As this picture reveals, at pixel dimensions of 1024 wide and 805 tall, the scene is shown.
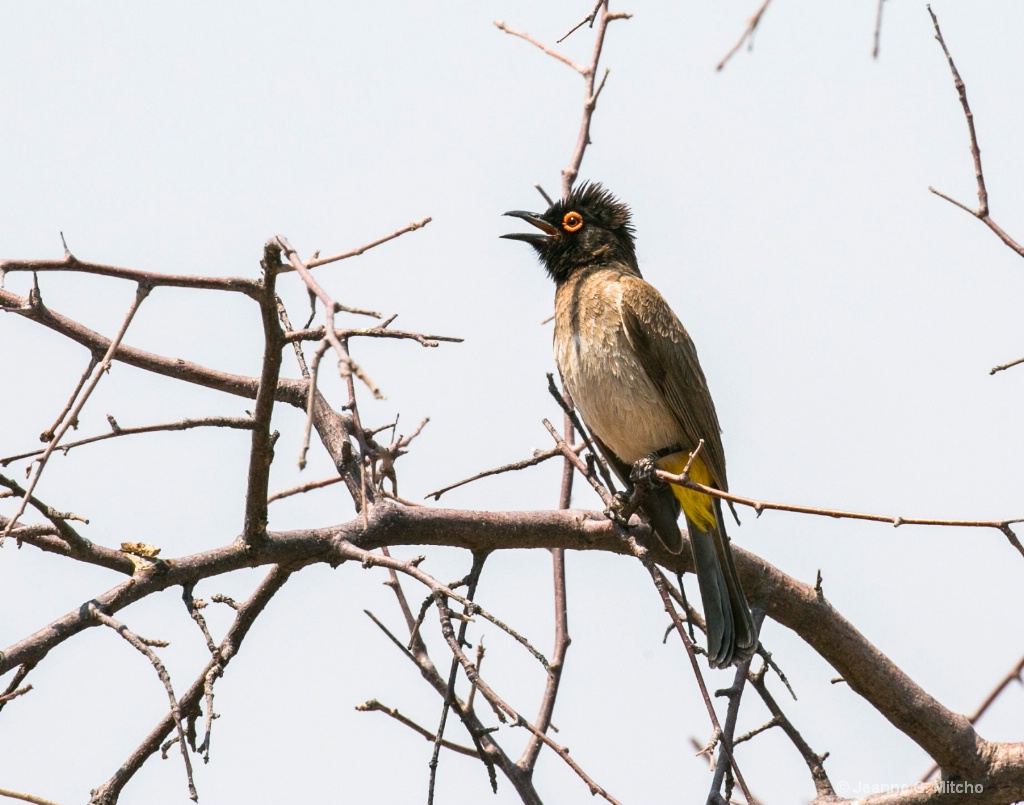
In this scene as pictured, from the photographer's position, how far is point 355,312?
193cm

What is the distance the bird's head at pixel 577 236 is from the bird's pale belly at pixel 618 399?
0.79m

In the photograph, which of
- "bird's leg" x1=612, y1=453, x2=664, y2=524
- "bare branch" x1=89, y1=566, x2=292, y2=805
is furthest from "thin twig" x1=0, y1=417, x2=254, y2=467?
"bird's leg" x1=612, y1=453, x2=664, y2=524

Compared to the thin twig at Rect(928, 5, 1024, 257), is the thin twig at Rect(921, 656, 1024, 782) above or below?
below

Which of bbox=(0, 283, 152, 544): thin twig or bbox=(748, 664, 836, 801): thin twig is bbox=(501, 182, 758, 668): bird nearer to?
bbox=(748, 664, 836, 801): thin twig

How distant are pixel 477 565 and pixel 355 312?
1737 mm

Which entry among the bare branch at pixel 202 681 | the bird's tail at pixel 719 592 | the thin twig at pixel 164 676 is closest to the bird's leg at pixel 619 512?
the bird's tail at pixel 719 592

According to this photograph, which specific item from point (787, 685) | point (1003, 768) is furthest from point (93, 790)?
point (1003, 768)

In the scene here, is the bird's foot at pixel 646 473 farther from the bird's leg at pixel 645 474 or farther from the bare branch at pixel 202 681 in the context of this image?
the bare branch at pixel 202 681

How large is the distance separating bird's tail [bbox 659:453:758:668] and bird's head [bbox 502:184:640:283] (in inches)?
68.1

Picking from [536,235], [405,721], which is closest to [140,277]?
[405,721]

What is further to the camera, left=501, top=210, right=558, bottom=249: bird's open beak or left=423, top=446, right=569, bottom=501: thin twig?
left=501, top=210, right=558, bottom=249: bird's open beak

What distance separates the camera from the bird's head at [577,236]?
5953 millimetres

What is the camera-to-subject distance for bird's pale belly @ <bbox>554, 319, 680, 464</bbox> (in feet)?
16.8

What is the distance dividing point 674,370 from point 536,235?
44.5 inches
